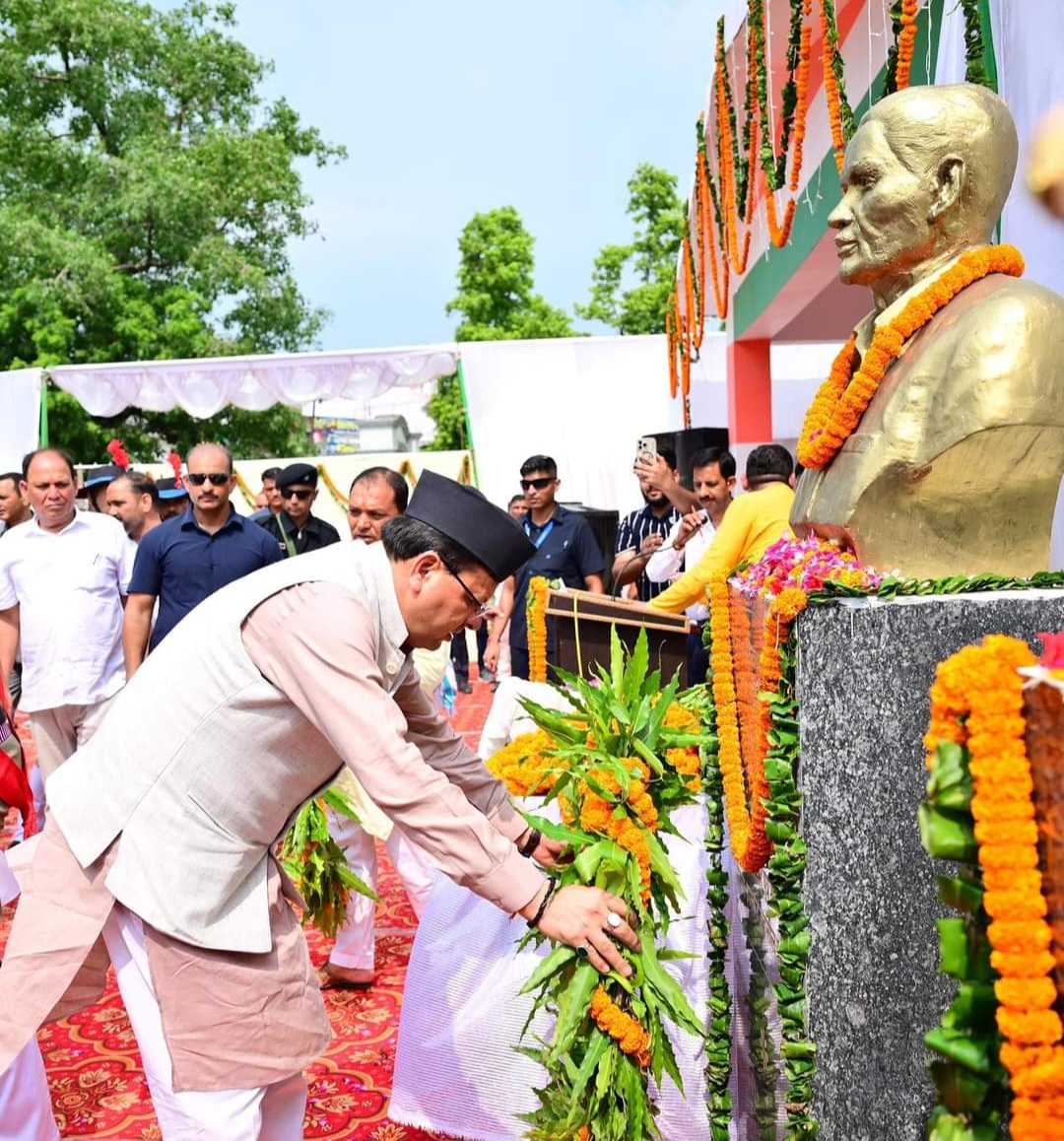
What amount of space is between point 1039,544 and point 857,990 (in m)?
0.97

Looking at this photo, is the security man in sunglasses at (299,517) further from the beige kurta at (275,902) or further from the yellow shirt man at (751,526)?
the beige kurta at (275,902)

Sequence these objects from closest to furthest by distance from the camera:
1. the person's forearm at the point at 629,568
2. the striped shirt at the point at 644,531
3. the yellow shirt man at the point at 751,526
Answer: the yellow shirt man at the point at 751,526
the person's forearm at the point at 629,568
the striped shirt at the point at 644,531

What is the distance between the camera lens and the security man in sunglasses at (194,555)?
501 cm

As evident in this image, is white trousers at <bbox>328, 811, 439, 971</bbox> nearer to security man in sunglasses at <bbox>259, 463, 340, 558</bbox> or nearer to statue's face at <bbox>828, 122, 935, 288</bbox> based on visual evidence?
security man in sunglasses at <bbox>259, 463, 340, 558</bbox>

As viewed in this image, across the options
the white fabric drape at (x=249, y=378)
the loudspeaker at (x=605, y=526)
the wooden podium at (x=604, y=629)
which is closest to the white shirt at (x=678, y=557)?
the wooden podium at (x=604, y=629)

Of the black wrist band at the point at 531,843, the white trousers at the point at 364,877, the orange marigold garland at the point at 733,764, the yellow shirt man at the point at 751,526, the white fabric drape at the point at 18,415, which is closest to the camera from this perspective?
the orange marigold garland at the point at 733,764

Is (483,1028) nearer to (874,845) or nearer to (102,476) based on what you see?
(874,845)

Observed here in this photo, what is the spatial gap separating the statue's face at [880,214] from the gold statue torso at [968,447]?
0.18m

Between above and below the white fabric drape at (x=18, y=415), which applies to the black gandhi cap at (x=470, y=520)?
below

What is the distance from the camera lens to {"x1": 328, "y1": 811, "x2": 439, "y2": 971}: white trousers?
13.2 feet

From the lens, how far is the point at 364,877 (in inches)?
166

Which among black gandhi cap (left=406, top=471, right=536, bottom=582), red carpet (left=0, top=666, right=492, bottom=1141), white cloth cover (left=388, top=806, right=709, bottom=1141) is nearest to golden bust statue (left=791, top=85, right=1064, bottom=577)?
black gandhi cap (left=406, top=471, right=536, bottom=582)

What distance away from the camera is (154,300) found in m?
20.6

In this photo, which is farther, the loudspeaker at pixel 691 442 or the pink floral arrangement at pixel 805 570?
the loudspeaker at pixel 691 442
